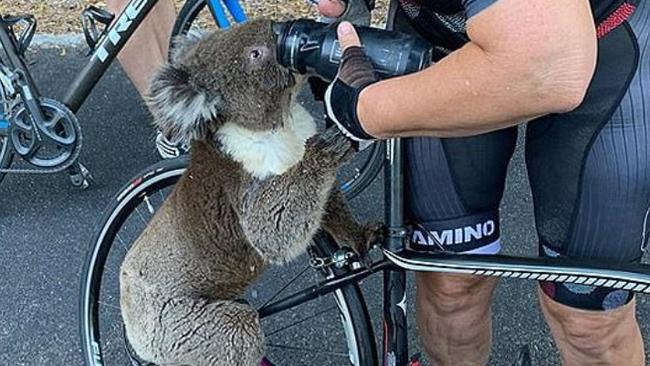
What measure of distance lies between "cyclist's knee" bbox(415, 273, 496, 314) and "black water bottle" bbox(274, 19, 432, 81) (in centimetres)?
80

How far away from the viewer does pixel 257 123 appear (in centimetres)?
246

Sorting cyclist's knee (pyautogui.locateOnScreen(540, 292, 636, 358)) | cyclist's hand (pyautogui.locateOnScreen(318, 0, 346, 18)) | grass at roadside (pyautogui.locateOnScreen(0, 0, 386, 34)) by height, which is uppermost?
cyclist's hand (pyautogui.locateOnScreen(318, 0, 346, 18))

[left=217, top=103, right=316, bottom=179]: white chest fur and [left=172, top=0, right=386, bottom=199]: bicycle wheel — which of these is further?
[left=172, top=0, right=386, bottom=199]: bicycle wheel

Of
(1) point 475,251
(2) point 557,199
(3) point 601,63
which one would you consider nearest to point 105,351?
(1) point 475,251

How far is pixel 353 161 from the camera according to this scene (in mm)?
4402

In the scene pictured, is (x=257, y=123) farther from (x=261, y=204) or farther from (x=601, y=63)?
(x=601, y=63)

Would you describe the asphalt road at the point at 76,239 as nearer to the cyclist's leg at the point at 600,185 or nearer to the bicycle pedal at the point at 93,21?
the bicycle pedal at the point at 93,21

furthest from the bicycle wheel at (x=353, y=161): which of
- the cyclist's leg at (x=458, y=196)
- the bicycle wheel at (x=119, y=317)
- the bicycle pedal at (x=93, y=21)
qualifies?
the cyclist's leg at (x=458, y=196)

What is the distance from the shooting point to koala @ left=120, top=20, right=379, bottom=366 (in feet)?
7.72

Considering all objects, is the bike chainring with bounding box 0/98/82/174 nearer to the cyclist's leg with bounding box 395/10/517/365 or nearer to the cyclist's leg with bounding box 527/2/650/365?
the cyclist's leg with bounding box 395/10/517/365

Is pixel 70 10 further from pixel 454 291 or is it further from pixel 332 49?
pixel 332 49

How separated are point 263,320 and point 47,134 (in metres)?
1.37

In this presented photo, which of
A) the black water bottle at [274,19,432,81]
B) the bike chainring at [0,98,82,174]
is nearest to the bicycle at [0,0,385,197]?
the bike chainring at [0,98,82,174]

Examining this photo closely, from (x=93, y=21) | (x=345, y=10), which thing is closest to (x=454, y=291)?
(x=345, y=10)
